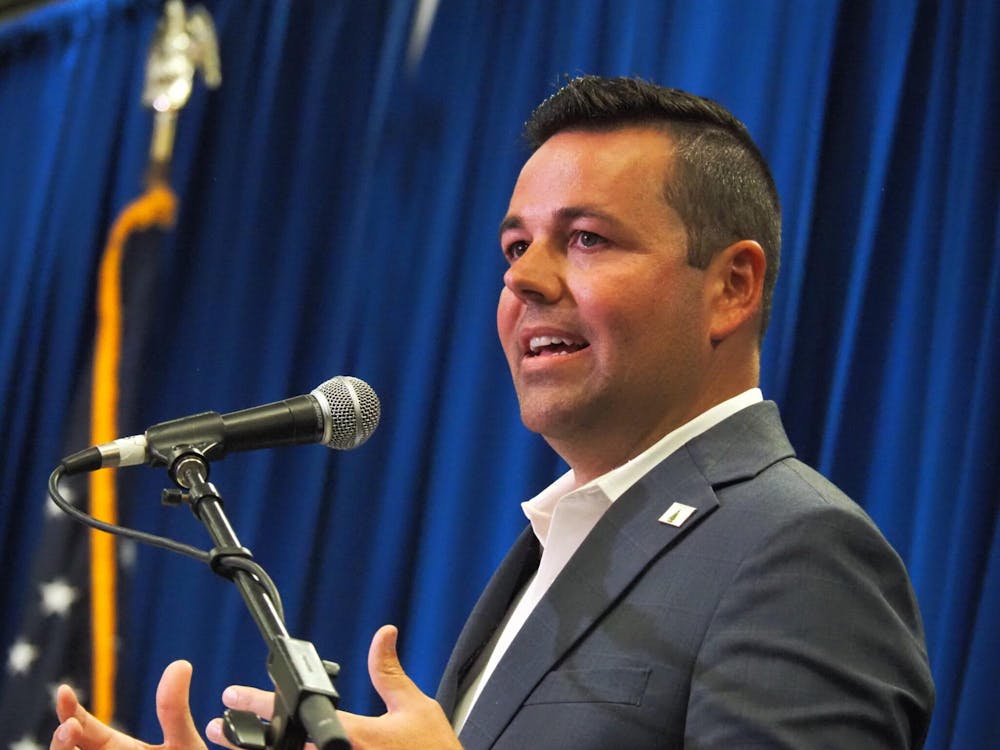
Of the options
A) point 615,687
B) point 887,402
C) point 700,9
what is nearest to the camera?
point 615,687

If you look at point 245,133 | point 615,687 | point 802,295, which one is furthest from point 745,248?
point 245,133

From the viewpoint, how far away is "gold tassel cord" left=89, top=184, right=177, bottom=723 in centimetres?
421

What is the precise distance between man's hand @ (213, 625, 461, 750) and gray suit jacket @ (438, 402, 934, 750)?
0.24m

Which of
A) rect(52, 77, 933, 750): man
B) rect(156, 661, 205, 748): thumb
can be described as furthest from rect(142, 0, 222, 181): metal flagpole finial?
rect(156, 661, 205, 748): thumb

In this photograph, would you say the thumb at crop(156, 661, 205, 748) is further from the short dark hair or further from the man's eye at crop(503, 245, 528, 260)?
A: the short dark hair

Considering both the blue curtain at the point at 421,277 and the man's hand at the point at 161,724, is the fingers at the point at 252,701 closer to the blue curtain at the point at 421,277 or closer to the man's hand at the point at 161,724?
the man's hand at the point at 161,724

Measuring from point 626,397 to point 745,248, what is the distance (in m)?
0.31

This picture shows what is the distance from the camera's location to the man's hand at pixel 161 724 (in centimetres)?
157

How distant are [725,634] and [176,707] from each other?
69 centimetres

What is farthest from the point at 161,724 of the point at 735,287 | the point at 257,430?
the point at 735,287

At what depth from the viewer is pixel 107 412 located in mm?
4445

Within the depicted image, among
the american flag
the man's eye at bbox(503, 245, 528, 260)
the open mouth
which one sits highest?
the man's eye at bbox(503, 245, 528, 260)

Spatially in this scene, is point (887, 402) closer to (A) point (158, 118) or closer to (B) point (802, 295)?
(B) point (802, 295)

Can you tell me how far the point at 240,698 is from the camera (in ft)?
4.43
